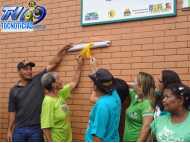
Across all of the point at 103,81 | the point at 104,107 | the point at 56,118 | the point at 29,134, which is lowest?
the point at 29,134

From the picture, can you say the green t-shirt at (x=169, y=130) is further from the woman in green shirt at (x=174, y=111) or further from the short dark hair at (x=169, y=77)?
the short dark hair at (x=169, y=77)

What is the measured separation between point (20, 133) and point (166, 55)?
2.30m

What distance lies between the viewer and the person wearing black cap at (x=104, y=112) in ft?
16.1

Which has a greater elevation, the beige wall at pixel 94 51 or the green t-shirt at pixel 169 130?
the beige wall at pixel 94 51

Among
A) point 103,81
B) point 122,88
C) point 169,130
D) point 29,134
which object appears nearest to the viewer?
point 169,130

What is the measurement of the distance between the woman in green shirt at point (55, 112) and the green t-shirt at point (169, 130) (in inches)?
65.5

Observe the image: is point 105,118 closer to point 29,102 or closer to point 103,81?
point 103,81

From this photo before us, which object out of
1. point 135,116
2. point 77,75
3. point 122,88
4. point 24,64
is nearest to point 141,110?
point 135,116

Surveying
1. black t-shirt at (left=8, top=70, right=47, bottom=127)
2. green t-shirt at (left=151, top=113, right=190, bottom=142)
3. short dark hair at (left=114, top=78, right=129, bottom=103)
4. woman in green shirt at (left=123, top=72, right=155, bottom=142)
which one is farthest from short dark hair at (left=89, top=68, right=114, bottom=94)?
black t-shirt at (left=8, top=70, right=47, bottom=127)

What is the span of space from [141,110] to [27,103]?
1939 millimetres

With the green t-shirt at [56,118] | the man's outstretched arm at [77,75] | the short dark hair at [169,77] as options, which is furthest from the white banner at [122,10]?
the green t-shirt at [56,118]

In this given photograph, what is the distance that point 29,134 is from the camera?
6.40 metres

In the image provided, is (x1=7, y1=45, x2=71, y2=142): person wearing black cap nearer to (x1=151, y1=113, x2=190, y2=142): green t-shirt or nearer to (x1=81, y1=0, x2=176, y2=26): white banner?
(x1=81, y1=0, x2=176, y2=26): white banner

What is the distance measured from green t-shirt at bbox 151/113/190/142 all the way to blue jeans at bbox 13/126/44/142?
7.20 feet
